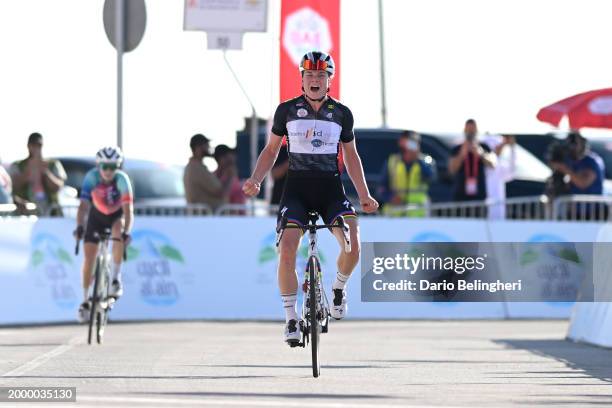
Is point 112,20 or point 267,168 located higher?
point 112,20

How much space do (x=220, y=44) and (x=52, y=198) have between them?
2755mm

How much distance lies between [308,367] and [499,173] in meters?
10.9

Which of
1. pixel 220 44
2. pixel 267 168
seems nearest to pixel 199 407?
pixel 267 168

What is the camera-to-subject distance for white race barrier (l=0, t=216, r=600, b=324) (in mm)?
21734

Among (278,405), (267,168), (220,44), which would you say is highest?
(220,44)

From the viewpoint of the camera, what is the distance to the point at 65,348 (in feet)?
54.6

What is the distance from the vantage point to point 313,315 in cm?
1321

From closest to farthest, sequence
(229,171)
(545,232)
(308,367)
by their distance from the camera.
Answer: (308,367) → (545,232) → (229,171)

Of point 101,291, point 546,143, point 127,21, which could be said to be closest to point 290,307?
point 101,291

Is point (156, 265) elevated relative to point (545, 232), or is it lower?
lower

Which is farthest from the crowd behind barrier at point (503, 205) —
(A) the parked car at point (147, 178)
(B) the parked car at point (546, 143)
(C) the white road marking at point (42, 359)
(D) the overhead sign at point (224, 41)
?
(B) the parked car at point (546, 143)

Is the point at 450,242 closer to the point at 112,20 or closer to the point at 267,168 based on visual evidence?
the point at 112,20

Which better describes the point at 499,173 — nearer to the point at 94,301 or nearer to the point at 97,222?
the point at 97,222

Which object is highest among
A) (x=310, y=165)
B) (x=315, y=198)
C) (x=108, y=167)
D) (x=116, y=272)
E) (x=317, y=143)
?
(x=108, y=167)
